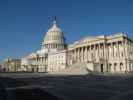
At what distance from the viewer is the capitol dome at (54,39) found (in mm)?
178500

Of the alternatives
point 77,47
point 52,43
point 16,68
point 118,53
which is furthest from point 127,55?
point 16,68

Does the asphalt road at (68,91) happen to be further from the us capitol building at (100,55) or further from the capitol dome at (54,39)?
the capitol dome at (54,39)

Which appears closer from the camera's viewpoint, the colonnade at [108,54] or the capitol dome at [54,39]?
the colonnade at [108,54]

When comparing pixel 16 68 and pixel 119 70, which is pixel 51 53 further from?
pixel 119 70

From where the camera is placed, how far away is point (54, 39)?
586 feet

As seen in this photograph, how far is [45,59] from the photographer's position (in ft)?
577

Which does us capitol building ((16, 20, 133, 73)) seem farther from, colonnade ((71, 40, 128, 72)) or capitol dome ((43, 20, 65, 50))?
capitol dome ((43, 20, 65, 50))

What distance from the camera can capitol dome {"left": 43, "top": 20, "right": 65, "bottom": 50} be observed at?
178m

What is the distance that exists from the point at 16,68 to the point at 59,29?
51259 millimetres

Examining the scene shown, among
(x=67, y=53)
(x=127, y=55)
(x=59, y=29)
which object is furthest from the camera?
(x=59, y=29)

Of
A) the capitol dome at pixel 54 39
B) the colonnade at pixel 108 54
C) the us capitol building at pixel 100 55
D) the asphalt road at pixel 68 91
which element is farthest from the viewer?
the capitol dome at pixel 54 39

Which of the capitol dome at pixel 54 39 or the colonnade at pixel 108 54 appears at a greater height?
the capitol dome at pixel 54 39

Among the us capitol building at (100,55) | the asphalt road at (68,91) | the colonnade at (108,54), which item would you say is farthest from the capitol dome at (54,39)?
the asphalt road at (68,91)

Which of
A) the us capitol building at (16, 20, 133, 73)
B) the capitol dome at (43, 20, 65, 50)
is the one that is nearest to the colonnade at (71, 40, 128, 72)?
A: the us capitol building at (16, 20, 133, 73)
